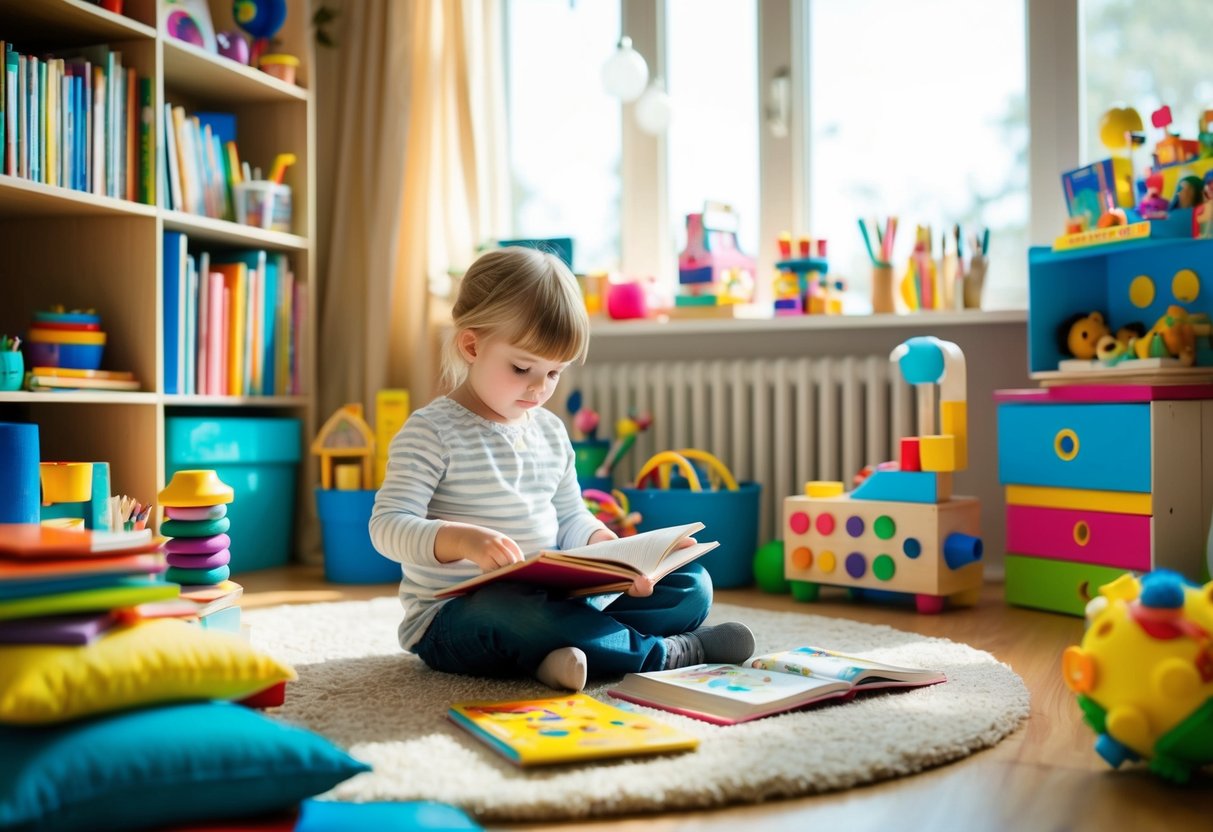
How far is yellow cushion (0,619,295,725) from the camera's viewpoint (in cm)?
95

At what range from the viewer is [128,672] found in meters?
0.98

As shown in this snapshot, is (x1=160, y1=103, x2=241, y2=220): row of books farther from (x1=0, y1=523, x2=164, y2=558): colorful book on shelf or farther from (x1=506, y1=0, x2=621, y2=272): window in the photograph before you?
(x1=0, y1=523, x2=164, y2=558): colorful book on shelf

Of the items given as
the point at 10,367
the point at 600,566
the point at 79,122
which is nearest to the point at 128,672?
the point at 600,566

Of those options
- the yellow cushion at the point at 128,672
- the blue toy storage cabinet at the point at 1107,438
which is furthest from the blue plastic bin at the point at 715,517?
the yellow cushion at the point at 128,672

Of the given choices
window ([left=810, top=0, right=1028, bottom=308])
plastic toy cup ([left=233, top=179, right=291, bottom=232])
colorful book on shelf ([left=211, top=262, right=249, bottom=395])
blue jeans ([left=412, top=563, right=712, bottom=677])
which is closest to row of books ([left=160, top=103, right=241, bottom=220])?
plastic toy cup ([left=233, top=179, right=291, bottom=232])

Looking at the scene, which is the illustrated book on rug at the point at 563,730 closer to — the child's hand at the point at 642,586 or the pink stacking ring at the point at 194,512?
the child's hand at the point at 642,586

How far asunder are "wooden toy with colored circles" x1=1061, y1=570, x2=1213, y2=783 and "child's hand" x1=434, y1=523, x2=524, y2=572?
64cm

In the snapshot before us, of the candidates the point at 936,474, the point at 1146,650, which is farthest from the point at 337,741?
the point at 936,474

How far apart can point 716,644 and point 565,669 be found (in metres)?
0.26

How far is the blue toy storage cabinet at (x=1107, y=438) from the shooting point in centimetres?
197

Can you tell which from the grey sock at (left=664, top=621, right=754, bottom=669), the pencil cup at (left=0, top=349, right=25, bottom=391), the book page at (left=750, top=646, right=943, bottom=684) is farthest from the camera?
the pencil cup at (left=0, top=349, right=25, bottom=391)

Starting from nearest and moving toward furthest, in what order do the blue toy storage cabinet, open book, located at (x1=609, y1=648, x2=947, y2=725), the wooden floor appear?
the wooden floor → open book, located at (x1=609, y1=648, x2=947, y2=725) → the blue toy storage cabinet

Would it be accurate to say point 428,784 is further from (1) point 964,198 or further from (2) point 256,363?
(1) point 964,198

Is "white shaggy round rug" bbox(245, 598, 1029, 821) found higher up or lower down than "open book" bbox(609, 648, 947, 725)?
lower down
